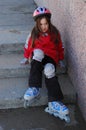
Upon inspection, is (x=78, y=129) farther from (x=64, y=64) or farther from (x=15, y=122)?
(x=64, y=64)

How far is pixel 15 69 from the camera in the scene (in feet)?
14.3

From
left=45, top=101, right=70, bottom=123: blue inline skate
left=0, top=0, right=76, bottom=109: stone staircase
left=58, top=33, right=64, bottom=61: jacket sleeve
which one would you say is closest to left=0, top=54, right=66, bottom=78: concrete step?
left=0, top=0, right=76, bottom=109: stone staircase

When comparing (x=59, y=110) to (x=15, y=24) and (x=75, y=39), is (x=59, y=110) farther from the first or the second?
(x=15, y=24)

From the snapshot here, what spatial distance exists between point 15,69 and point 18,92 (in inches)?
16.2

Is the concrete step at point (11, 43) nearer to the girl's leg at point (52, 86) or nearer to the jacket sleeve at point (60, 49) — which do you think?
the jacket sleeve at point (60, 49)

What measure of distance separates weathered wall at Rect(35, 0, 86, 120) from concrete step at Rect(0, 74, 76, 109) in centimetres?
11

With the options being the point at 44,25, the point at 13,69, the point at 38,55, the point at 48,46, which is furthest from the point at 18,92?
the point at 44,25

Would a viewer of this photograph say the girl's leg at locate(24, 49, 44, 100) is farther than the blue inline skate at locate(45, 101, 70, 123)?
Yes

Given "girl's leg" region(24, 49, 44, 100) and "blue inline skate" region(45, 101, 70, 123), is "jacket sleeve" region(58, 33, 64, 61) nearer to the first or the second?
"girl's leg" region(24, 49, 44, 100)

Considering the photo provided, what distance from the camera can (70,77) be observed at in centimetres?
436

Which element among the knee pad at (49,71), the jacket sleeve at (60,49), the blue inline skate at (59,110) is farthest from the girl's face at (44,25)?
the blue inline skate at (59,110)

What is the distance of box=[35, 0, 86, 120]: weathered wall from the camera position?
3.67 m

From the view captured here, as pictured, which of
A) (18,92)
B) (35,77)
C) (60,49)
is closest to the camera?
(35,77)

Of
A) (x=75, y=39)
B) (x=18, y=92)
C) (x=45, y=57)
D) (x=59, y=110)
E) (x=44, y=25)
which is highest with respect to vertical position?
(x=44, y=25)
